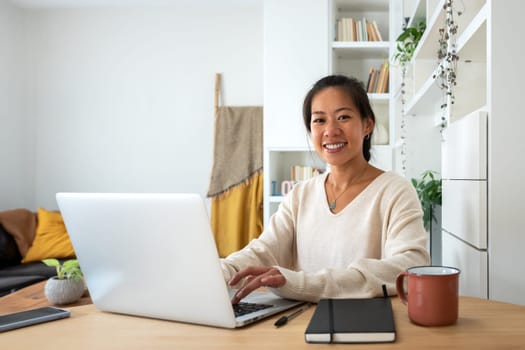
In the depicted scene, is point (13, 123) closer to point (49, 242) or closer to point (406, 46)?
point (49, 242)

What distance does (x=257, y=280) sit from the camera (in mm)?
972

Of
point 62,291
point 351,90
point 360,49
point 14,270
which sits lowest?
point 14,270

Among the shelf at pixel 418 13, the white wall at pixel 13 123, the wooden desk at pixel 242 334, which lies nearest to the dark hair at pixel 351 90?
the wooden desk at pixel 242 334

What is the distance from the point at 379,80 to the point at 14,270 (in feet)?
9.95

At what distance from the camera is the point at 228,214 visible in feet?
14.1

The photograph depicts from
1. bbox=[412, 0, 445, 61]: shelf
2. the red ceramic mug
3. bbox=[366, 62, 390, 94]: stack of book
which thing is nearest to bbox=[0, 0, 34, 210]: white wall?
bbox=[366, 62, 390, 94]: stack of book

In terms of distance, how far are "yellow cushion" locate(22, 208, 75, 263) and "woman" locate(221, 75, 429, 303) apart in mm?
2881

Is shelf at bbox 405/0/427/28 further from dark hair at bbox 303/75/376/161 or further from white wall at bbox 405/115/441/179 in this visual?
dark hair at bbox 303/75/376/161

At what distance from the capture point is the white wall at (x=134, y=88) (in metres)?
4.61

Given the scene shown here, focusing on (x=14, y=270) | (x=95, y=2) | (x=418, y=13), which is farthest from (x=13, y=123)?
(x=418, y=13)

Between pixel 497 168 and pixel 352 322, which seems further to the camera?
pixel 497 168

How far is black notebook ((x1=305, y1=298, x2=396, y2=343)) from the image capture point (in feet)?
2.39

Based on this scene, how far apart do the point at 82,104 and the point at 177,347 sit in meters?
4.39

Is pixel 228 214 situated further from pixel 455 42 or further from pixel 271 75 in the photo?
pixel 455 42
